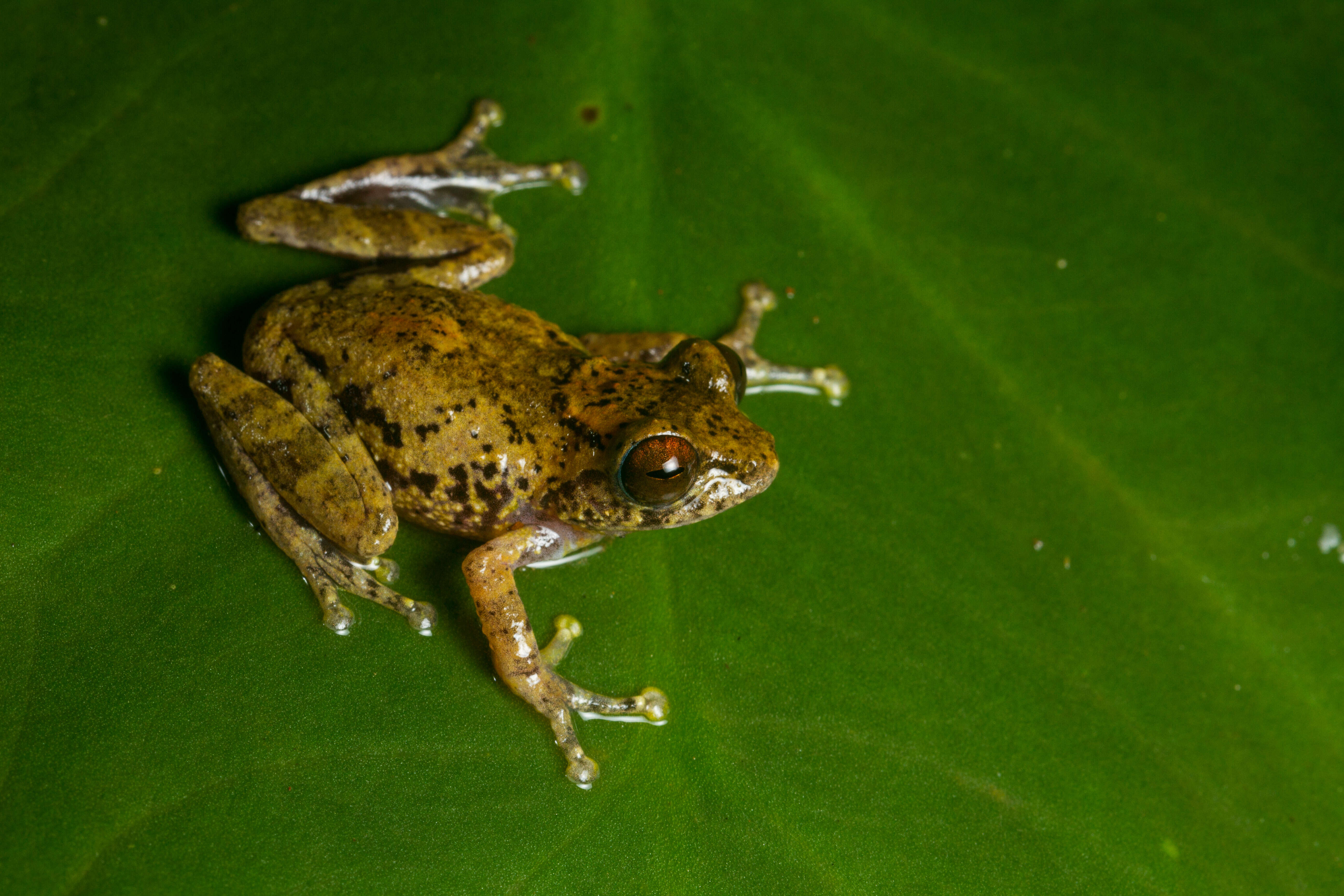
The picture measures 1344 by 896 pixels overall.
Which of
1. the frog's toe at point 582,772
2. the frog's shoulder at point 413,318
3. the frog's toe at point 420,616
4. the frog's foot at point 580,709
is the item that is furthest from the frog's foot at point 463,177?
the frog's toe at point 582,772

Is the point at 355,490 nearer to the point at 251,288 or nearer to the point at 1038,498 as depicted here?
the point at 251,288

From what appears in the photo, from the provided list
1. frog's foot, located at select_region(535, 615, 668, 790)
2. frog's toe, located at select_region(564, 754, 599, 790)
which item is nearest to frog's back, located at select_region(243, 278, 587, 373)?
frog's foot, located at select_region(535, 615, 668, 790)

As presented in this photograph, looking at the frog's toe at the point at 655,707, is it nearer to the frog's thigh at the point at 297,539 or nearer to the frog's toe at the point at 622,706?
the frog's toe at the point at 622,706

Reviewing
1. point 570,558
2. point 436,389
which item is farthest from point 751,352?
point 436,389

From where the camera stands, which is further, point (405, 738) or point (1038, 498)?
point (1038, 498)

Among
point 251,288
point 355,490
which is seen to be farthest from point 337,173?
point 355,490

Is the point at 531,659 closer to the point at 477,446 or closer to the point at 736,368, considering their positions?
the point at 477,446

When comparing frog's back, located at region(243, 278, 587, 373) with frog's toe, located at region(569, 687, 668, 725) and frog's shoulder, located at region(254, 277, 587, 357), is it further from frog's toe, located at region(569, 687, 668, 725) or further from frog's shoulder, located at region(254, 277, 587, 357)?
frog's toe, located at region(569, 687, 668, 725)
